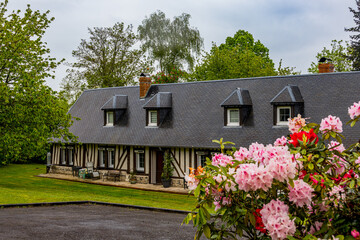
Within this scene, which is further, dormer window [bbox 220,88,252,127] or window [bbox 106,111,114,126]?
window [bbox 106,111,114,126]

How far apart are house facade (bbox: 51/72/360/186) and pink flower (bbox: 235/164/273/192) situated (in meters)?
16.2

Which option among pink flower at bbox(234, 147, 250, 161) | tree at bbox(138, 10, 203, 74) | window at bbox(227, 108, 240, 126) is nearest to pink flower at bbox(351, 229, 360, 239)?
pink flower at bbox(234, 147, 250, 161)

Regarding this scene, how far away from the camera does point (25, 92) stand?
19.6m

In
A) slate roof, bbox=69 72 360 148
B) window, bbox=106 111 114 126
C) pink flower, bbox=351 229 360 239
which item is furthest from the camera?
window, bbox=106 111 114 126

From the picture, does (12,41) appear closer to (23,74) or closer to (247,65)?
(23,74)

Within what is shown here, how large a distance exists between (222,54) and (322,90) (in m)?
19.8

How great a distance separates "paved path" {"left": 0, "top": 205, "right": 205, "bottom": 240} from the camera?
33.2ft

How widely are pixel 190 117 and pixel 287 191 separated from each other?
20.2 meters

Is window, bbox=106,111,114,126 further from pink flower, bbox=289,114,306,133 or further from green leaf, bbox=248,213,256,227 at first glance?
green leaf, bbox=248,213,256,227

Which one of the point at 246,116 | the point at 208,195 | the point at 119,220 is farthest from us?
the point at 246,116

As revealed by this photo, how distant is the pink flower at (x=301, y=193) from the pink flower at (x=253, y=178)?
0.86 ft

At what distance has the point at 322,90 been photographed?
68.2 feet

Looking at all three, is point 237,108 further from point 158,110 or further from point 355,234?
point 355,234

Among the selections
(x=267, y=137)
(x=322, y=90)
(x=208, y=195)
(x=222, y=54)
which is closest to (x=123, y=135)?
(x=267, y=137)
